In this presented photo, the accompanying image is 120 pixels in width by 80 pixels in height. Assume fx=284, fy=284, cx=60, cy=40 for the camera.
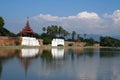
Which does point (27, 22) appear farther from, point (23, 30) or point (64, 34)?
point (64, 34)

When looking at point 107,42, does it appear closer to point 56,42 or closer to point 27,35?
point 56,42

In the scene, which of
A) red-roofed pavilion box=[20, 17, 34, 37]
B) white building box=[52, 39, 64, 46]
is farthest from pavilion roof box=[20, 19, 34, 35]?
white building box=[52, 39, 64, 46]

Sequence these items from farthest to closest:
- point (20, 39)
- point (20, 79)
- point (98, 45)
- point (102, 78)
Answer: point (98, 45) → point (20, 39) → point (102, 78) → point (20, 79)

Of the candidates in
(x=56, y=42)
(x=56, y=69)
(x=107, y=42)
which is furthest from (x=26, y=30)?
(x=107, y=42)

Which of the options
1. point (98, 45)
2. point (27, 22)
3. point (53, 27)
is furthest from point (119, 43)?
point (27, 22)

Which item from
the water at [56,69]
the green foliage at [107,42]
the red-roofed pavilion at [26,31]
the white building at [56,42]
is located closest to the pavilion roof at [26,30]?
the red-roofed pavilion at [26,31]

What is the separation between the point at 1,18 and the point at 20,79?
41.6 meters

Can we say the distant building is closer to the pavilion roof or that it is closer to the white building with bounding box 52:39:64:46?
the pavilion roof

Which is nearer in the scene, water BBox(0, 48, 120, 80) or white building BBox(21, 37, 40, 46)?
water BBox(0, 48, 120, 80)

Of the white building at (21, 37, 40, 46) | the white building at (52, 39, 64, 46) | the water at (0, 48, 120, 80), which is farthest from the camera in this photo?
the white building at (52, 39, 64, 46)

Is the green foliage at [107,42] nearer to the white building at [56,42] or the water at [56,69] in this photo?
the white building at [56,42]

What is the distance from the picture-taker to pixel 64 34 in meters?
80.8

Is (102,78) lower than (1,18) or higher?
lower

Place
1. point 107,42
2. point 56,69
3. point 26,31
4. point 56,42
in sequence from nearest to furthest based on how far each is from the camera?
1. point 56,69
2. point 26,31
3. point 56,42
4. point 107,42
